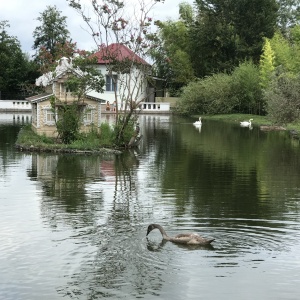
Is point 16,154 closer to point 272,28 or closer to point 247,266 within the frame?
point 247,266

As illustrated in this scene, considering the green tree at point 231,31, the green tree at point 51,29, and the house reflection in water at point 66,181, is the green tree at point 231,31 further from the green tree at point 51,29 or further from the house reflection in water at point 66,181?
the house reflection in water at point 66,181

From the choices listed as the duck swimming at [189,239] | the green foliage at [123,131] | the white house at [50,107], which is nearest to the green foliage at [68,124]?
the green foliage at [123,131]

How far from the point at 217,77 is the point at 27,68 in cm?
2466

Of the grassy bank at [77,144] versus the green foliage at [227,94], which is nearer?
the grassy bank at [77,144]

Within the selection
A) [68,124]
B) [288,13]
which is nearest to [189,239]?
[68,124]

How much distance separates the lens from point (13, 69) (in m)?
75.6

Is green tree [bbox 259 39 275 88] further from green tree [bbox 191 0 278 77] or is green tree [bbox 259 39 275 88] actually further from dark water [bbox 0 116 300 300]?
dark water [bbox 0 116 300 300]

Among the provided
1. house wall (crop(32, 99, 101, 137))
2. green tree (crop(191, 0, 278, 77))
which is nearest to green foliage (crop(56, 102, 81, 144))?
house wall (crop(32, 99, 101, 137))

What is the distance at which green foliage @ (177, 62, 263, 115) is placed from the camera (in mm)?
64812

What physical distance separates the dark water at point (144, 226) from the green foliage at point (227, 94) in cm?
3744

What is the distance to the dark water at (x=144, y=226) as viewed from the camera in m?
10.9

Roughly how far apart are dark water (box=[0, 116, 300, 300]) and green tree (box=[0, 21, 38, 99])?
49.5 m

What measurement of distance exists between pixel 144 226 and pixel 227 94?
52.3 m

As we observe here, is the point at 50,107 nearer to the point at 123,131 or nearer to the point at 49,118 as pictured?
the point at 49,118
